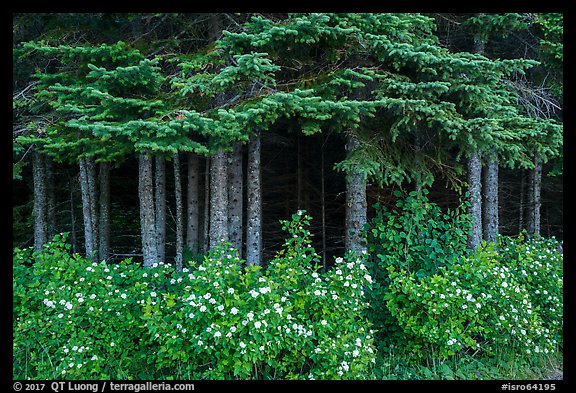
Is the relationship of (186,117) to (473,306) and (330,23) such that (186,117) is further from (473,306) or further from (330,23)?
(473,306)

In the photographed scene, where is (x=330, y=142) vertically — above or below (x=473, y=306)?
above

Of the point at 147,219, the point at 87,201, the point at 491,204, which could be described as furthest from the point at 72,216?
the point at 491,204

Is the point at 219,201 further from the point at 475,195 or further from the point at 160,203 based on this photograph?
the point at 475,195

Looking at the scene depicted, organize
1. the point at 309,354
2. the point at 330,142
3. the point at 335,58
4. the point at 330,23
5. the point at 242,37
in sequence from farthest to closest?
the point at 330,142 < the point at 335,58 < the point at 330,23 < the point at 242,37 < the point at 309,354

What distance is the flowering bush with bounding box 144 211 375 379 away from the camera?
3.97 m

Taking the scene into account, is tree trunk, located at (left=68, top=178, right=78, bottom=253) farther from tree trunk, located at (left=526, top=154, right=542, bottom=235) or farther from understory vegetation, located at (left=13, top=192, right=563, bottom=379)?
tree trunk, located at (left=526, top=154, right=542, bottom=235)

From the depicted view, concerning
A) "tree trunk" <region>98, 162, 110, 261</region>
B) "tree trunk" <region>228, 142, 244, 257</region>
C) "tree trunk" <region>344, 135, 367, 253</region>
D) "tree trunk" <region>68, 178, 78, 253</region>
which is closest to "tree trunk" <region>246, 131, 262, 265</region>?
"tree trunk" <region>228, 142, 244, 257</region>

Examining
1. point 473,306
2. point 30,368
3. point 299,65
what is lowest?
point 30,368

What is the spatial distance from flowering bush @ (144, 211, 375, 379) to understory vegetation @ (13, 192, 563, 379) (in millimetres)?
15

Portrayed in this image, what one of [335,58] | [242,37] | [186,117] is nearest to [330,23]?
[335,58]

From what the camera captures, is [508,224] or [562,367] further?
[508,224]

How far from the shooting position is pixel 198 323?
408cm

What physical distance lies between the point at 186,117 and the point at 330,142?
7565 millimetres

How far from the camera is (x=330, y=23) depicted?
5.00 m
